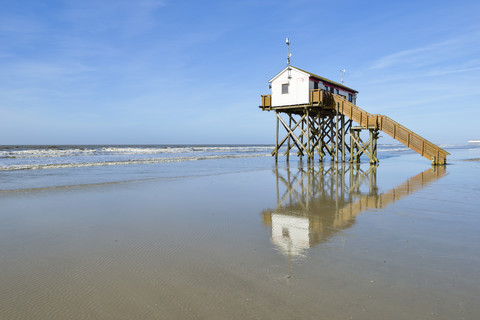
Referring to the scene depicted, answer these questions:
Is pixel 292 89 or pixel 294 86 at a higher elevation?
pixel 294 86

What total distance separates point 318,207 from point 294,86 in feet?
57.9

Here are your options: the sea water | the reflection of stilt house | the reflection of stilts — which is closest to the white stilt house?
the reflection of stilt house

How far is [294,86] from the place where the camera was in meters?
23.7

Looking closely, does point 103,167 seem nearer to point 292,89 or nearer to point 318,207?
point 292,89

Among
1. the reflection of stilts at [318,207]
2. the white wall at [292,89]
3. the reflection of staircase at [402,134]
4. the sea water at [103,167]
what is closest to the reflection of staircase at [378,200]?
the reflection of stilts at [318,207]

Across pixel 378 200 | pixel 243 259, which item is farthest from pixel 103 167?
pixel 243 259

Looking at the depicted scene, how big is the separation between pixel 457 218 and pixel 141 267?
6.15 meters

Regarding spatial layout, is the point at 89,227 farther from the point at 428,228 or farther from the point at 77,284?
the point at 428,228

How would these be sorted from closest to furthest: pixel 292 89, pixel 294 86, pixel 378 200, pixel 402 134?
pixel 378 200 < pixel 402 134 < pixel 294 86 < pixel 292 89

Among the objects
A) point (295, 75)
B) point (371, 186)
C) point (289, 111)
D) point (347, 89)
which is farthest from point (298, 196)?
point (347, 89)

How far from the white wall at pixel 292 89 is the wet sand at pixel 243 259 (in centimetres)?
1604

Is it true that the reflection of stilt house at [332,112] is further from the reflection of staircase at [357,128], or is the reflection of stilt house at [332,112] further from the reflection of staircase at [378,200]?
the reflection of staircase at [378,200]

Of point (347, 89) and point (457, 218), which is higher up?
point (347, 89)

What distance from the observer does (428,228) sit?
220 inches
